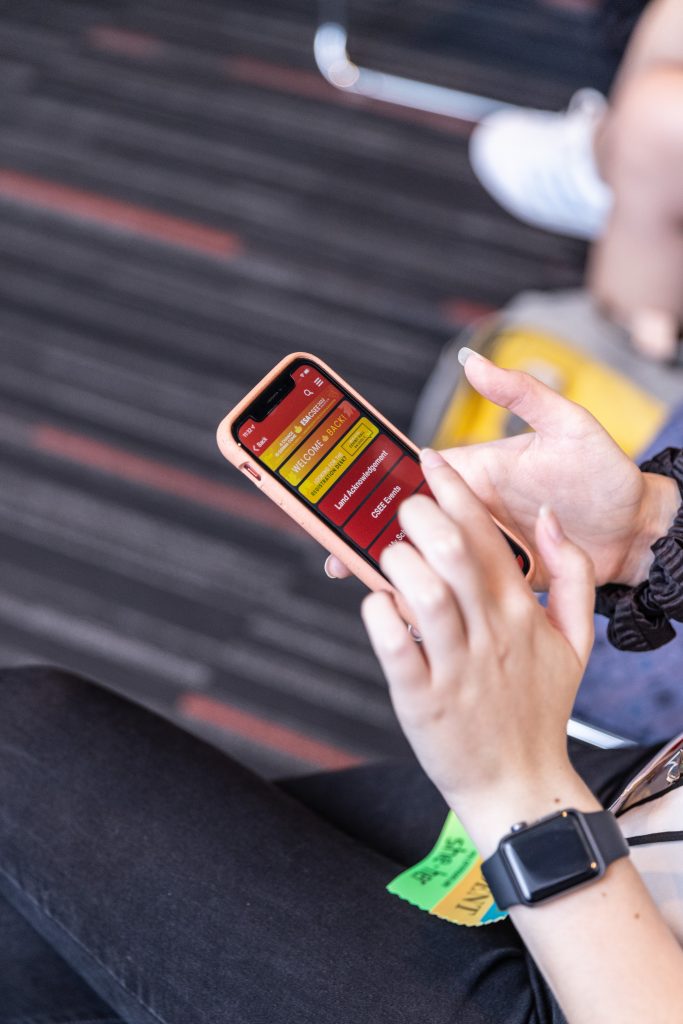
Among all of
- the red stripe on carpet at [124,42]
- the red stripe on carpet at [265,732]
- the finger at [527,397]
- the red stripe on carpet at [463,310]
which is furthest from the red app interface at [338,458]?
the red stripe on carpet at [124,42]

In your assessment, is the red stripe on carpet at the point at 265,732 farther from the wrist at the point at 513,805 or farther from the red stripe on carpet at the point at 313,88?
the red stripe on carpet at the point at 313,88

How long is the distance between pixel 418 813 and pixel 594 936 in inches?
13.1

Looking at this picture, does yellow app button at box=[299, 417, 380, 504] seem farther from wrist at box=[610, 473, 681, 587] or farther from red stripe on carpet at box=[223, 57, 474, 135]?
red stripe on carpet at box=[223, 57, 474, 135]

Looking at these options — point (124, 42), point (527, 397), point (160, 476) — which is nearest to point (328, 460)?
point (527, 397)

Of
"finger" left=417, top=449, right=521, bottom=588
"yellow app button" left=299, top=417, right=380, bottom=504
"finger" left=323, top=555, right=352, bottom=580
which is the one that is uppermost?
"finger" left=417, top=449, right=521, bottom=588

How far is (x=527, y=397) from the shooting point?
704 mm

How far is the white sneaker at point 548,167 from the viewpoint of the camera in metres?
1.68

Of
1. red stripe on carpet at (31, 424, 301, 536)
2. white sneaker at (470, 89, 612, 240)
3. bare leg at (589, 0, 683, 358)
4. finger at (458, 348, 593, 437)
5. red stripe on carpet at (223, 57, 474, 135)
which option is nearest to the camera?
finger at (458, 348, 593, 437)

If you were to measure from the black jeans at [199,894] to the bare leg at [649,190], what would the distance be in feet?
2.59

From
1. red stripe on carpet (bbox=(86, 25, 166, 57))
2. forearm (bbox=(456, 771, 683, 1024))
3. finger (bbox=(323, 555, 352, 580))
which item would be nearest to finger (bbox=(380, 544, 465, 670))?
forearm (bbox=(456, 771, 683, 1024))

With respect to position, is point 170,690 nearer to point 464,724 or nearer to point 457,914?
point 457,914

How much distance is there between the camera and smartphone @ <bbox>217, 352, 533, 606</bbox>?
729mm

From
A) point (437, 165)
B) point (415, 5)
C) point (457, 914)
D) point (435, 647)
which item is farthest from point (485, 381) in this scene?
point (415, 5)

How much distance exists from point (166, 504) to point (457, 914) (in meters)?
0.93
